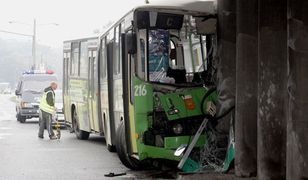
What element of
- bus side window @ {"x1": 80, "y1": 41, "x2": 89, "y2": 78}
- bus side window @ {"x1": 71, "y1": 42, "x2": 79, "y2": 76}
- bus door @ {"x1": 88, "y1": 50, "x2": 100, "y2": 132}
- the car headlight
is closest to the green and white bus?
bus door @ {"x1": 88, "y1": 50, "x2": 100, "y2": 132}

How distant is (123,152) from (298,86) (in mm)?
5655

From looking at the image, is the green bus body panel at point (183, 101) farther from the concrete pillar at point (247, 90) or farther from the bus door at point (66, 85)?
the bus door at point (66, 85)

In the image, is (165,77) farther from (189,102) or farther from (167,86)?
(189,102)

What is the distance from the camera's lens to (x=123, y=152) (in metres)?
13.6

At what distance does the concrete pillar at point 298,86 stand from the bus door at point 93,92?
405 inches

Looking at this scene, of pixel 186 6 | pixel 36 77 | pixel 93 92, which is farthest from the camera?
pixel 36 77

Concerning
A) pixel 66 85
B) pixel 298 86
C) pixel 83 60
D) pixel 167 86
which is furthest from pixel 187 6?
pixel 66 85

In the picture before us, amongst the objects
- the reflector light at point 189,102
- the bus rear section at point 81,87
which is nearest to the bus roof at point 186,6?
the reflector light at point 189,102

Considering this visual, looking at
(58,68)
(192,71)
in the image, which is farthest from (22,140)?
(58,68)

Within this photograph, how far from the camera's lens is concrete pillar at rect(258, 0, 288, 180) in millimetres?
9742

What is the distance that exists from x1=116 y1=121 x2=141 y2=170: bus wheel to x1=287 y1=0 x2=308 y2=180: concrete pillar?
495 cm

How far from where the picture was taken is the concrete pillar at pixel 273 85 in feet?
32.0

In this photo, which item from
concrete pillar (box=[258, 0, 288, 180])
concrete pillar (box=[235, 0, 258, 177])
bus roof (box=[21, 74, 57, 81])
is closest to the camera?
concrete pillar (box=[258, 0, 288, 180])

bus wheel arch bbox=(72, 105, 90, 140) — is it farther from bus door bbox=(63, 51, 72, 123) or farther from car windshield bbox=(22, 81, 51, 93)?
car windshield bbox=(22, 81, 51, 93)
